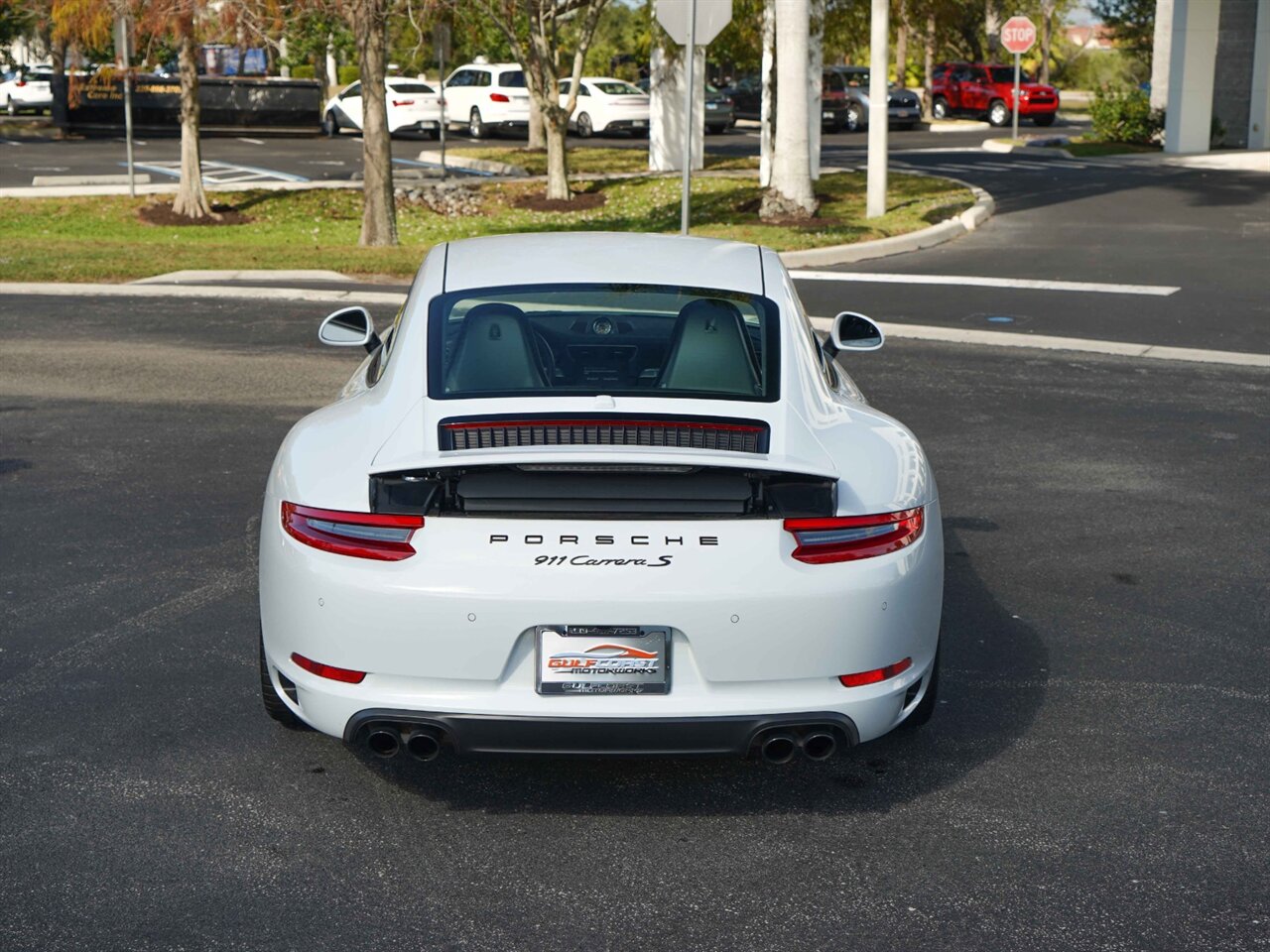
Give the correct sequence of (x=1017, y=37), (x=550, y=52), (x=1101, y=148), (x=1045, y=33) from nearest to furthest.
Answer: (x=550, y=52), (x=1101, y=148), (x=1017, y=37), (x=1045, y=33)

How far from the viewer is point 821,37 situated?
91.2 feet

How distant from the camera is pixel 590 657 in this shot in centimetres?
431

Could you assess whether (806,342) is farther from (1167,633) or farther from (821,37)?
(821,37)

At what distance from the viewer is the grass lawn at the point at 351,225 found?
774 inches

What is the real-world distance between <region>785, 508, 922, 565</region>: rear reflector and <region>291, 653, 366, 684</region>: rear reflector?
48.3 inches

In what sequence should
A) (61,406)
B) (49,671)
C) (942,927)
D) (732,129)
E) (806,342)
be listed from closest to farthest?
(942,927) < (806,342) < (49,671) < (61,406) < (732,129)

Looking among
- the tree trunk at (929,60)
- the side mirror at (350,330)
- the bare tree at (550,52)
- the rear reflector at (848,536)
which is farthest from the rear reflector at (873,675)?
the tree trunk at (929,60)

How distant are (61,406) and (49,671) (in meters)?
5.44

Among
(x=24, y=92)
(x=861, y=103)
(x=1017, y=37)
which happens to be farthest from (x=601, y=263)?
(x=24, y=92)

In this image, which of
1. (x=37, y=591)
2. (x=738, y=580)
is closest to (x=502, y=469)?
(x=738, y=580)

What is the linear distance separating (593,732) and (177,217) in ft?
74.0

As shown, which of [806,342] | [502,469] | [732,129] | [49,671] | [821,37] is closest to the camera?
[502,469]

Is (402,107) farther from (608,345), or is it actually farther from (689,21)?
(608,345)

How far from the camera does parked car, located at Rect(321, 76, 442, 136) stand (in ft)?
143
